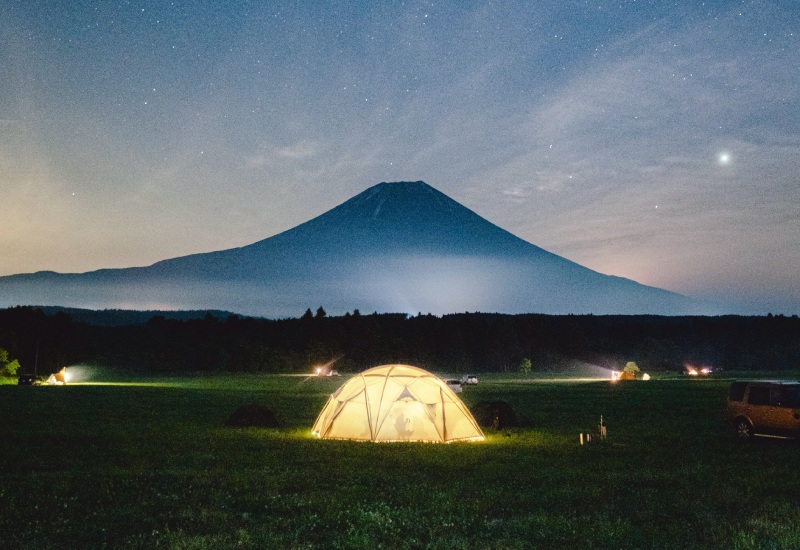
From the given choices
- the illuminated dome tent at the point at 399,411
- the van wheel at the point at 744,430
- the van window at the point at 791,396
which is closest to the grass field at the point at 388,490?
the van wheel at the point at 744,430

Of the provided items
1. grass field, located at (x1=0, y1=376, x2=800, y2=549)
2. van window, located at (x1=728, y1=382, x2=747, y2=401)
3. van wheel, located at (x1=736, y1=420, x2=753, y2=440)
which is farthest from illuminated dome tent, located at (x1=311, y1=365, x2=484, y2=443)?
van window, located at (x1=728, y1=382, x2=747, y2=401)

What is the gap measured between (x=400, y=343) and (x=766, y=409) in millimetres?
103477

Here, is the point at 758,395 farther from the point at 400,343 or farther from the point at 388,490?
the point at 400,343

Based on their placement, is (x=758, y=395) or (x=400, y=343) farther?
(x=400, y=343)

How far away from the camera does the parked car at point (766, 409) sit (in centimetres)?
1939

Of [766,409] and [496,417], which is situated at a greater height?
[766,409]

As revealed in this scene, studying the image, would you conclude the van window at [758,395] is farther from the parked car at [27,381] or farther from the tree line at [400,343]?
the tree line at [400,343]

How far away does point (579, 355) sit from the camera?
481 ft

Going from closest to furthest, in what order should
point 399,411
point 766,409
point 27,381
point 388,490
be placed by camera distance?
point 388,490 → point 399,411 → point 766,409 → point 27,381

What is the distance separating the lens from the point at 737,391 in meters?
21.3

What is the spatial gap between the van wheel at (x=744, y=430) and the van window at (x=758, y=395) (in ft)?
2.15

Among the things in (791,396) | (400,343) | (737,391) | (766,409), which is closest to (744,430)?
(766,409)

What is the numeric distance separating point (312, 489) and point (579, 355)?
462 feet

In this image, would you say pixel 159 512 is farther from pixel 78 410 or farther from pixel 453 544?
pixel 78 410
